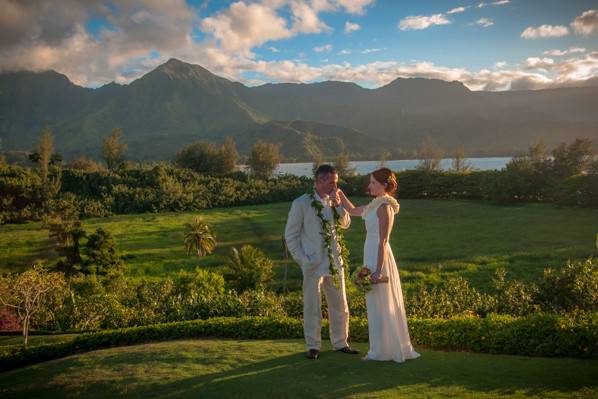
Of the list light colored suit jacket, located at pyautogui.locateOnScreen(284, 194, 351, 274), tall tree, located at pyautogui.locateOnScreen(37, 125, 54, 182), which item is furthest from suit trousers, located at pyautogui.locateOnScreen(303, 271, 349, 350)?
tall tree, located at pyautogui.locateOnScreen(37, 125, 54, 182)

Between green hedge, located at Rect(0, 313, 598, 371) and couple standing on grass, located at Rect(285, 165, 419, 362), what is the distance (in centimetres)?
153

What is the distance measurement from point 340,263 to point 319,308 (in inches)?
32.6

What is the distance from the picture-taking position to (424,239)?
4722cm

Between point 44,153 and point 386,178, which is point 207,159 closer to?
point 44,153

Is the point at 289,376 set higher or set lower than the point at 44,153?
lower

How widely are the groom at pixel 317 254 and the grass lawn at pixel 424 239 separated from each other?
2469 cm

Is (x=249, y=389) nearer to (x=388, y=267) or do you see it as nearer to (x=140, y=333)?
(x=388, y=267)

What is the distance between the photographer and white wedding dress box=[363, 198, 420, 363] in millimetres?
7133

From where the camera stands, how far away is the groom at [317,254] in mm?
7395

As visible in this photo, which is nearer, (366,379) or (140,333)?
(366,379)

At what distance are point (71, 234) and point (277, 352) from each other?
41132 millimetres

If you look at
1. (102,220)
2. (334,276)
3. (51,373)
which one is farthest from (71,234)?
(334,276)

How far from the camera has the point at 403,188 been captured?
2876 inches

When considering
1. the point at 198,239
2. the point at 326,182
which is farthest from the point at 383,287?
the point at 198,239
